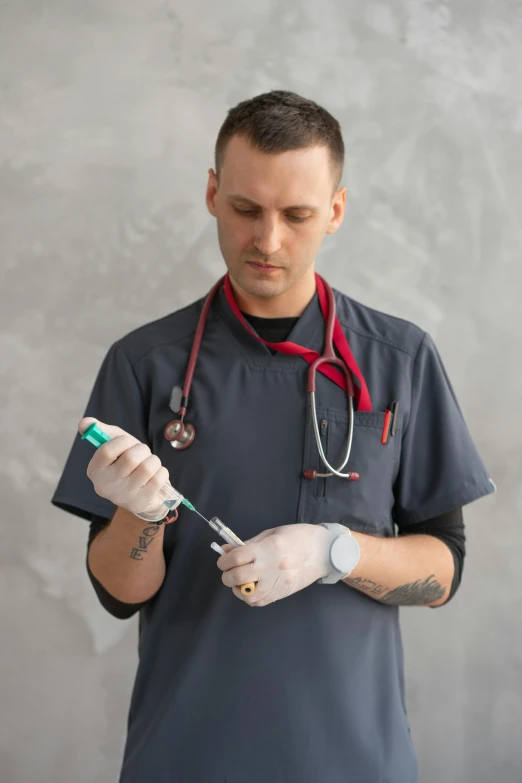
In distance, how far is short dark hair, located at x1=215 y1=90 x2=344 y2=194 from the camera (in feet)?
4.45

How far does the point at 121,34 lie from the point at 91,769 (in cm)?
184

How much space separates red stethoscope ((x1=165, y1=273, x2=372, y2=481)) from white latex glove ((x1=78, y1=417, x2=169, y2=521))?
210mm

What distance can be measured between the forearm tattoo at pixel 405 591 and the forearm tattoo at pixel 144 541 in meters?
0.32

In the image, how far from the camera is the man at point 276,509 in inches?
51.2

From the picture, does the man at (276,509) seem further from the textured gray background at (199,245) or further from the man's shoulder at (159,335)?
the textured gray background at (199,245)

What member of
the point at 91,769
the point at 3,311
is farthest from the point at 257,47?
the point at 91,769

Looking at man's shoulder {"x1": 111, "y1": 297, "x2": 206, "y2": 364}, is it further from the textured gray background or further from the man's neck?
the textured gray background

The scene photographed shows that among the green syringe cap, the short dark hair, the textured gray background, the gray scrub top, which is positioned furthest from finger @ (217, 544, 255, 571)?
the textured gray background

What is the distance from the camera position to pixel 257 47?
6.97ft

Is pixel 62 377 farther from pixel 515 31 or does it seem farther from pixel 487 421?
pixel 515 31

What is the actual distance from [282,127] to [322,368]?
0.40 m

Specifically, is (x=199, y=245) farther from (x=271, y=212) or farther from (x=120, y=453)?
(x=120, y=453)

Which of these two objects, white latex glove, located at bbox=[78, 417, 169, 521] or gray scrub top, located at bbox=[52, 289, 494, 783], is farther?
gray scrub top, located at bbox=[52, 289, 494, 783]

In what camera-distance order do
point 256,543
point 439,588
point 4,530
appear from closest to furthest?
1. point 256,543
2. point 439,588
3. point 4,530
